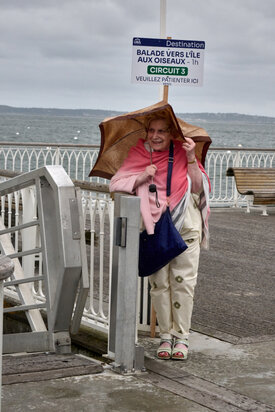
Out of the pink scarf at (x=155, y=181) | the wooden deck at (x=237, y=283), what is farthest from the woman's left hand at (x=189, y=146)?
the wooden deck at (x=237, y=283)

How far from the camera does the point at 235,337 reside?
7359 millimetres

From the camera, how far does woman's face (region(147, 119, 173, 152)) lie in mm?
6586

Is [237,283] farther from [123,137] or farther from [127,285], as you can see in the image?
[127,285]

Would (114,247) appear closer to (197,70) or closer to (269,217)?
(197,70)

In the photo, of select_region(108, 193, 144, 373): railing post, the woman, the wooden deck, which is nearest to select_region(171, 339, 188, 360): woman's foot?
the woman

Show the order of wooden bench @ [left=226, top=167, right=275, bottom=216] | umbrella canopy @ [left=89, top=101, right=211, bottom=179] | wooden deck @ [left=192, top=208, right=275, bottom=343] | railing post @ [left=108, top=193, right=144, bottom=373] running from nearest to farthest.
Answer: railing post @ [left=108, top=193, right=144, bottom=373] → umbrella canopy @ [left=89, top=101, right=211, bottom=179] → wooden deck @ [left=192, top=208, right=275, bottom=343] → wooden bench @ [left=226, top=167, right=275, bottom=216]

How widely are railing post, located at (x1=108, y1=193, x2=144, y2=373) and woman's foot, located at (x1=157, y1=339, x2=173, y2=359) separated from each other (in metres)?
0.35

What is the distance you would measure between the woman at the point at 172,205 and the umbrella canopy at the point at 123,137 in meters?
0.11

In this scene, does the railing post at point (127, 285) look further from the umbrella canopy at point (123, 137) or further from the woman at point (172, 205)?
the umbrella canopy at point (123, 137)

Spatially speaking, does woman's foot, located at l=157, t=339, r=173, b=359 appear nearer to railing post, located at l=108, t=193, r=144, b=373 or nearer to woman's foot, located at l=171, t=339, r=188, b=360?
woman's foot, located at l=171, t=339, r=188, b=360

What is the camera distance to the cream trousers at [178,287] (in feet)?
21.9

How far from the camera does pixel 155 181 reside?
21.8ft

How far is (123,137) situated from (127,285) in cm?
120

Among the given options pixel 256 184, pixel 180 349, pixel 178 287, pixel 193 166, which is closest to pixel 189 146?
pixel 193 166
